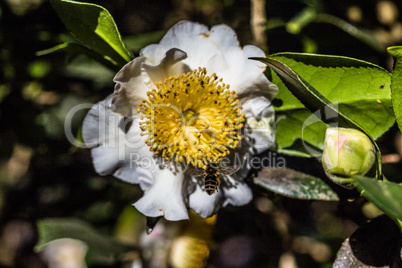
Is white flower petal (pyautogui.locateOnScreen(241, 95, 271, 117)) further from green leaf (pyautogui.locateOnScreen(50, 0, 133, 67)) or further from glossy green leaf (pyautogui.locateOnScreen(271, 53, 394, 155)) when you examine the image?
Answer: green leaf (pyautogui.locateOnScreen(50, 0, 133, 67))

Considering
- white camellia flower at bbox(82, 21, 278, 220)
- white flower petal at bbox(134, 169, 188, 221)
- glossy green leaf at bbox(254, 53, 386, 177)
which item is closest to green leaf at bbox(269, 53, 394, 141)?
glossy green leaf at bbox(254, 53, 386, 177)

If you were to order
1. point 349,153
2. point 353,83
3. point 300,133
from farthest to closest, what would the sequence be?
1. point 300,133
2. point 353,83
3. point 349,153

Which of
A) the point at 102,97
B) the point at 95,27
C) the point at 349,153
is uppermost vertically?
the point at 95,27

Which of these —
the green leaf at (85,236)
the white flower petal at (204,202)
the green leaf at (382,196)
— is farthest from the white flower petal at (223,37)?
the green leaf at (85,236)

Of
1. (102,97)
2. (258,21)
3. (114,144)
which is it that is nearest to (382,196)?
(114,144)

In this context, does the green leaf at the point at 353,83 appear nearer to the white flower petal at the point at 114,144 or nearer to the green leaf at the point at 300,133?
the green leaf at the point at 300,133

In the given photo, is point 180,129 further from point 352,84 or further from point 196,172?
point 352,84

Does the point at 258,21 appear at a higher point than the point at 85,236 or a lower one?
higher
